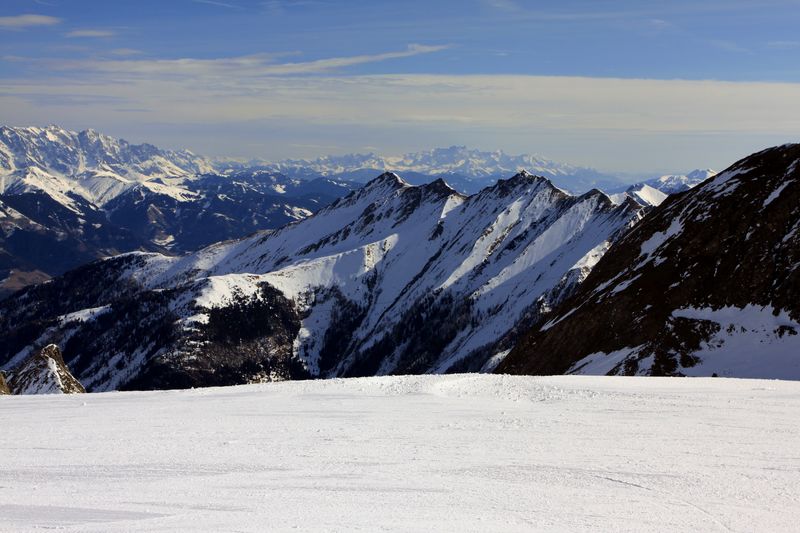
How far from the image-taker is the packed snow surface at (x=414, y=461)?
53.1ft

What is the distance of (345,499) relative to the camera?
17.3 m

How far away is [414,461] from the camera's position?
20453 mm

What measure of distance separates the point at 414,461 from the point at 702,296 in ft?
142

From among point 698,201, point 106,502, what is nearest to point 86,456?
point 106,502

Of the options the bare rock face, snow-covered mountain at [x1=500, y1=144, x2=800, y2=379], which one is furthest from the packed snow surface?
the bare rock face

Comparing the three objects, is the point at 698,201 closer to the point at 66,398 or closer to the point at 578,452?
the point at 578,452

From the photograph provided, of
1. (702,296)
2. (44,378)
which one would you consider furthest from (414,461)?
(44,378)

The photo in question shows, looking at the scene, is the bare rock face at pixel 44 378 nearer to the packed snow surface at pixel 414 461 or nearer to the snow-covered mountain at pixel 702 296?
the snow-covered mountain at pixel 702 296

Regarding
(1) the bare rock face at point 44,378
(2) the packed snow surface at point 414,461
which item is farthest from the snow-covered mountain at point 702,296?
(1) the bare rock face at point 44,378

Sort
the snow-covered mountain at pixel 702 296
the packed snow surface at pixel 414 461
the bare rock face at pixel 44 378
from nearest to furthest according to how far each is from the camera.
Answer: the packed snow surface at pixel 414 461
the snow-covered mountain at pixel 702 296
the bare rock face at pixel 44 378

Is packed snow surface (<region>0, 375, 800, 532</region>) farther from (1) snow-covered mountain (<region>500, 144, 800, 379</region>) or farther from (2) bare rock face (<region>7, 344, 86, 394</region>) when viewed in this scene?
(2) bare rock face (<region>7, 344, 86, 394</region>)

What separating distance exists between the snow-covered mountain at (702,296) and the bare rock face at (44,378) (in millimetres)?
60872

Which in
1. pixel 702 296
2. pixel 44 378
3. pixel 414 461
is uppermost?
pixel 414 461

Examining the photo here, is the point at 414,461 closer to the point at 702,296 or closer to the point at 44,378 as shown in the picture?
the point at 702,296
